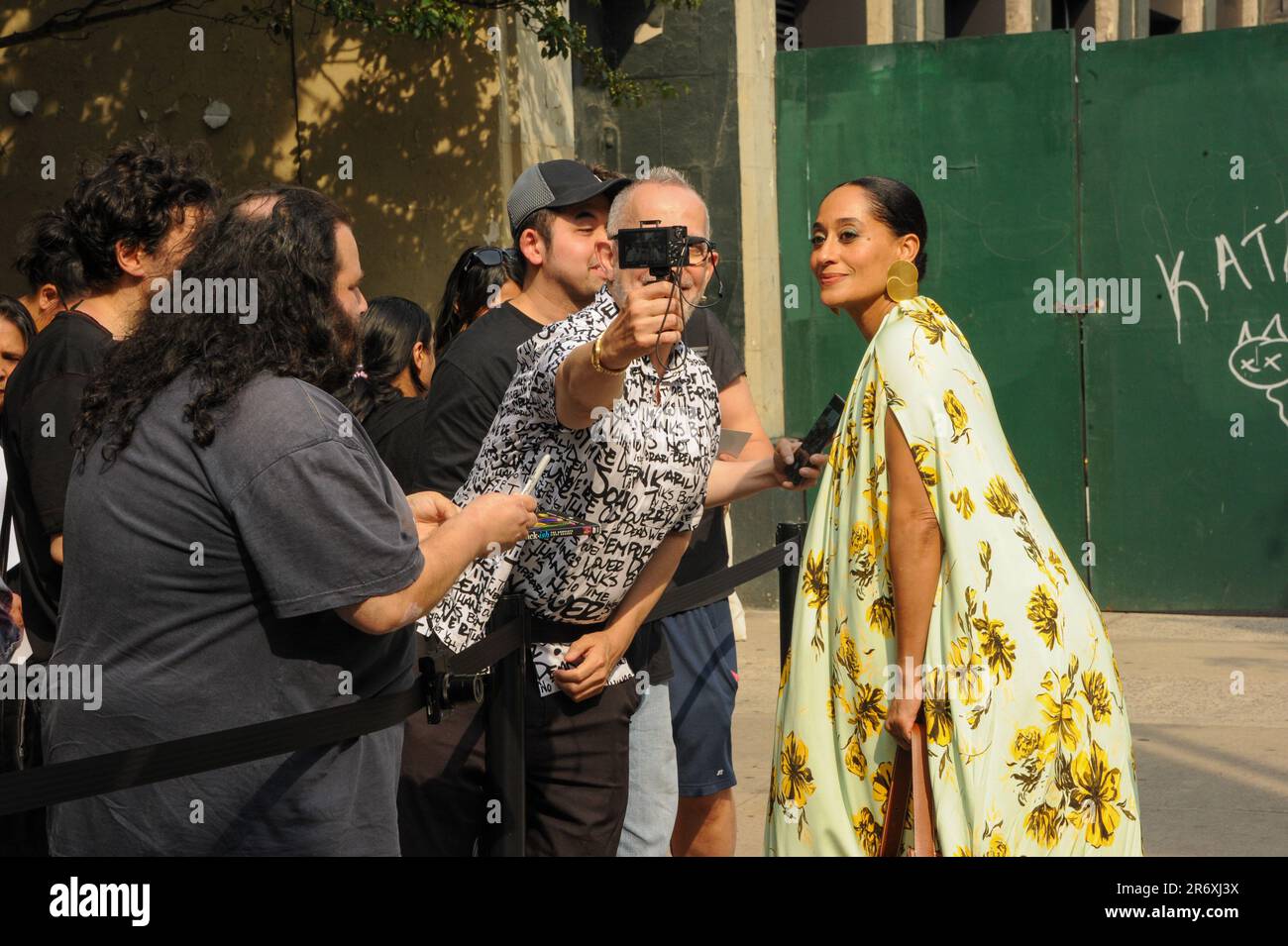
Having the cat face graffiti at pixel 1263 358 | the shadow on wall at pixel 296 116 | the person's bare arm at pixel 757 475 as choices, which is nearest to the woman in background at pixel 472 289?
the person's bare arm at pixel 757 475

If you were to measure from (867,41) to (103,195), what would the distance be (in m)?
7.90

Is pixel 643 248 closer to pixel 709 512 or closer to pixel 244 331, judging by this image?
pixel 244 331

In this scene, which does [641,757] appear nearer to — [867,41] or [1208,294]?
[1208,294]

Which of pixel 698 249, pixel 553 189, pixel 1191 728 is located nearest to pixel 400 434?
pixel 553 189

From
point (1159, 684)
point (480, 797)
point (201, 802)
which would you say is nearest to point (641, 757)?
point (480, 797)

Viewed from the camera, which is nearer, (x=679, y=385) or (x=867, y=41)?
(x=679, y=385)

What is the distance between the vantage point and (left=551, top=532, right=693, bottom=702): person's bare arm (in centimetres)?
364

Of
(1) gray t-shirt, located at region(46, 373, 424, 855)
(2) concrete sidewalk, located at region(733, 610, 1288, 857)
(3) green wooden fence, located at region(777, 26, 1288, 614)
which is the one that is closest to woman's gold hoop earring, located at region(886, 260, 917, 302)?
(1) gray t-shirt, located at region(46, 373, 424, 855)

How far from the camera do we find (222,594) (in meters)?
2.66

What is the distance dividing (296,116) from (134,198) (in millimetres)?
5567
